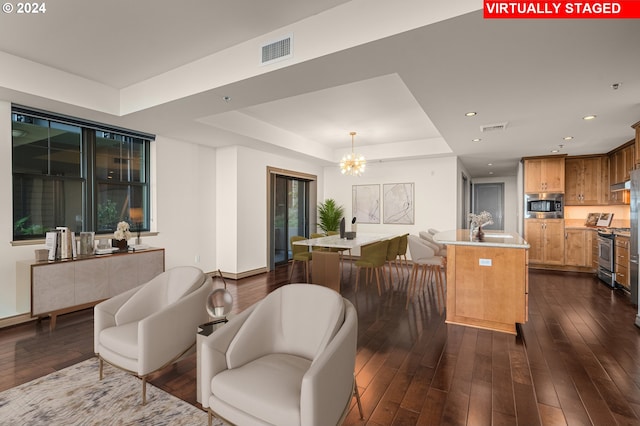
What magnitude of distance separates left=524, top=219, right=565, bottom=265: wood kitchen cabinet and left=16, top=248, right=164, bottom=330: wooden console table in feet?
25.5

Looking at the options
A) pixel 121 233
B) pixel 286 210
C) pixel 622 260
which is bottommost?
pixel 622 260

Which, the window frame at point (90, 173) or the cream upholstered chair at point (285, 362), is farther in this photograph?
the window frame at point (90, 173)

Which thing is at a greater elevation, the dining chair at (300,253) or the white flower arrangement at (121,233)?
the white flower arrangement at (121,233)

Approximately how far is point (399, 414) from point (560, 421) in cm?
100

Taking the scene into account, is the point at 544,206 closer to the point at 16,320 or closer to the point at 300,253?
the point at 300,253

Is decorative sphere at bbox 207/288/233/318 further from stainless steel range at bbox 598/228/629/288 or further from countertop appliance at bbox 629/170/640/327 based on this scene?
stainless steel range at bbox 598/228/629/288

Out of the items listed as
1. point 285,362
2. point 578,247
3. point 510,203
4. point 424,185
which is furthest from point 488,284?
point 510,203

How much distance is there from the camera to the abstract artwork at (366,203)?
26.6ft

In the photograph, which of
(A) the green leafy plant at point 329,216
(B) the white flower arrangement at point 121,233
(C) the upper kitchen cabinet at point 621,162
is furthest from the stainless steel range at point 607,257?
(B) the white flower arrangement at point 121,233

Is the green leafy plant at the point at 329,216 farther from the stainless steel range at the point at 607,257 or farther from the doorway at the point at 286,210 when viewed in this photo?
the stainless steel range at the point at 607,257

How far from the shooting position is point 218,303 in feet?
6.49

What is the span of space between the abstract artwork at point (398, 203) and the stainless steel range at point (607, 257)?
3.53m

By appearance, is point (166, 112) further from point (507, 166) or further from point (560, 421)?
point (507, 166)

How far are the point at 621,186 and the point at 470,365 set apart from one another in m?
5.64
